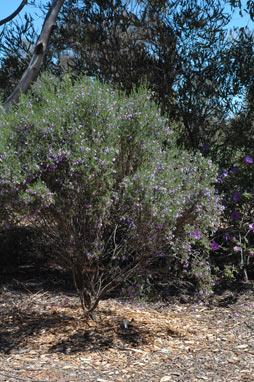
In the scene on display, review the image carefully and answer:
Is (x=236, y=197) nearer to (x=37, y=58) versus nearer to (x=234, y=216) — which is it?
(x=234, y=216)

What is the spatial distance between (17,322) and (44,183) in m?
1.87

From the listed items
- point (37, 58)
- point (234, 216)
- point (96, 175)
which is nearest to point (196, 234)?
point (96, 175)

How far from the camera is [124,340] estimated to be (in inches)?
163

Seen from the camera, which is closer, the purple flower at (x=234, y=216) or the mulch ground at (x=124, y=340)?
the mulch ground at (x=124, y=340)

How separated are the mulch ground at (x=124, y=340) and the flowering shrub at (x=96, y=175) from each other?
46 cm

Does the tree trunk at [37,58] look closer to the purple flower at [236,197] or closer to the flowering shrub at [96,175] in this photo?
the flowering shrub at [96,175]

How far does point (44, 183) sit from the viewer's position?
3.62 metres

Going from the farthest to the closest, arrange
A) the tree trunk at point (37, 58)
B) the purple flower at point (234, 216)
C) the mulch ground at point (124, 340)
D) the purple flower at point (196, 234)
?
the tree trunk at point (37, 58)
the purple flower at point (234, 216)
the purple flower at point (196, 234)
the mulch ground at point (124, 340)

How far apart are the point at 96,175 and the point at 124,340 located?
1.63m

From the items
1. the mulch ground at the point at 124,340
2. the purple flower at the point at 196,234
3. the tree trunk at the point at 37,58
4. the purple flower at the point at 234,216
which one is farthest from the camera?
the tree trunk at the point at 37,58

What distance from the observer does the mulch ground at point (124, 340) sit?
3580mm

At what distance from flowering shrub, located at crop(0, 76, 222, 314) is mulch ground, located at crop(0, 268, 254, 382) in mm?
462

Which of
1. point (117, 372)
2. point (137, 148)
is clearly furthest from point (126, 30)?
point (117, 372)

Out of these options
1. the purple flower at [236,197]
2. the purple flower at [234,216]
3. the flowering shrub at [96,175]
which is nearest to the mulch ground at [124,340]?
the flowering shrub at [96,175]
